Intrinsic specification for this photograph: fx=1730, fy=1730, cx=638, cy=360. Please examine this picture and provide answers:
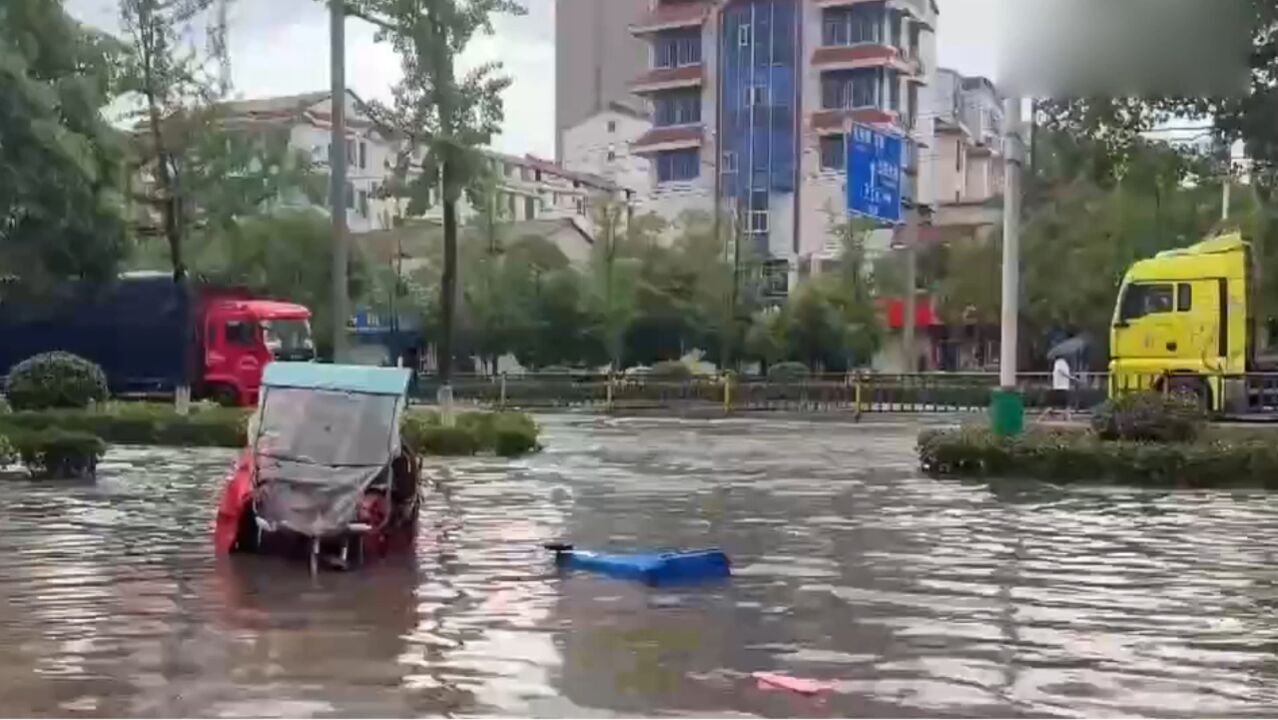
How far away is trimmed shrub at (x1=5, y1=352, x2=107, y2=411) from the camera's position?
24391 mm

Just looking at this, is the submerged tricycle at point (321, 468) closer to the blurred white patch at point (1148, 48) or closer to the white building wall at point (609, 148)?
the blurred white patch at point (1148, 48)

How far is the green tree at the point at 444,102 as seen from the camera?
3078 cm

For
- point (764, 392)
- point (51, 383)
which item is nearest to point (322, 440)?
point (51, 383)

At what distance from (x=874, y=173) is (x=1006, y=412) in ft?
34.1

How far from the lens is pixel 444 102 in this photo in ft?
104

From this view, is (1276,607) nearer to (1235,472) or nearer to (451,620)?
(451,620)

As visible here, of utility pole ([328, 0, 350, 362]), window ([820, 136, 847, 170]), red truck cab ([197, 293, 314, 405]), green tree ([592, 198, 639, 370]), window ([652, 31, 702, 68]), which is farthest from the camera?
window ([652, 31, 702, 68])

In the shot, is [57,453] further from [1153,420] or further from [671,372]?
[671,372]

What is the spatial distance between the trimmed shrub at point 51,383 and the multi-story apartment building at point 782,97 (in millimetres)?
42097

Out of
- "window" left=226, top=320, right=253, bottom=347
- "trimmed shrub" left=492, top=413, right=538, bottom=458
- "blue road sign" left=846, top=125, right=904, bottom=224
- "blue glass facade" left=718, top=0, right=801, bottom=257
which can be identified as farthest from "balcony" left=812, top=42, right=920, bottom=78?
"trimmed shrub" left=492, top=413, right=538, bottom=458

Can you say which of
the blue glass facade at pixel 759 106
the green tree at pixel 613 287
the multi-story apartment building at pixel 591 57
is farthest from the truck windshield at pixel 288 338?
the multi-story apartment building at pixel 591 57

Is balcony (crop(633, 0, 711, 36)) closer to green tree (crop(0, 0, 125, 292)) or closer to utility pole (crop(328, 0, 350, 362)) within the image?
green tree (crop(0, 0, 125, 292))

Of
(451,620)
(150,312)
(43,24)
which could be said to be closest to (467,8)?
(43,24)

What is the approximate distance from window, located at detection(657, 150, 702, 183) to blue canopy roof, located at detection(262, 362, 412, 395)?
60.9 meters
